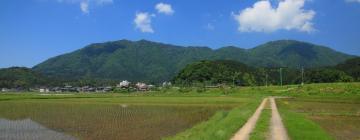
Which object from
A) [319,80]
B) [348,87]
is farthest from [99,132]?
[319,80]

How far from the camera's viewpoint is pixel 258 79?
183250 mm

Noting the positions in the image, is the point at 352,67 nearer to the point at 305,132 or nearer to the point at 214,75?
the point at 214,75

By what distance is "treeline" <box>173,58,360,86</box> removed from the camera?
510 feet

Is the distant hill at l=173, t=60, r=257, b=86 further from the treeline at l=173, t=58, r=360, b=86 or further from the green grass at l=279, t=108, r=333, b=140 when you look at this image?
the green grass at l=279, t=108, r=333, b=140

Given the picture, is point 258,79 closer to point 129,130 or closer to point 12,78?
point 12,78

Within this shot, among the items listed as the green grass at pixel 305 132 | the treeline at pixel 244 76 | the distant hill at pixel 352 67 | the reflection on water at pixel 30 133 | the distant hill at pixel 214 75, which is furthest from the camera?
the distant hill at pixel 352 67

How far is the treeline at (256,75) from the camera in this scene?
156 m

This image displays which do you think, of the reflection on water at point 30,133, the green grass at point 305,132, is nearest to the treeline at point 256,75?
the reflection on water at point 30,133

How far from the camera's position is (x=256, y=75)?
620ft

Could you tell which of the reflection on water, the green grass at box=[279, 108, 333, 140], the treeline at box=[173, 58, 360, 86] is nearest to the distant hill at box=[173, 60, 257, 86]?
the treeline at box=[173, 58, 360, 86]

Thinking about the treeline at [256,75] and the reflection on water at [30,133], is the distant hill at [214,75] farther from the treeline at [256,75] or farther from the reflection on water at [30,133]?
the reflection on water at [30,133]

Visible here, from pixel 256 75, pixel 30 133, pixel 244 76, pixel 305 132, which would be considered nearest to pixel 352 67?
pixel 256 75

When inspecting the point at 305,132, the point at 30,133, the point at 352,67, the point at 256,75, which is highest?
the point at 352,67

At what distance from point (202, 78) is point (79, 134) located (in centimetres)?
15309
